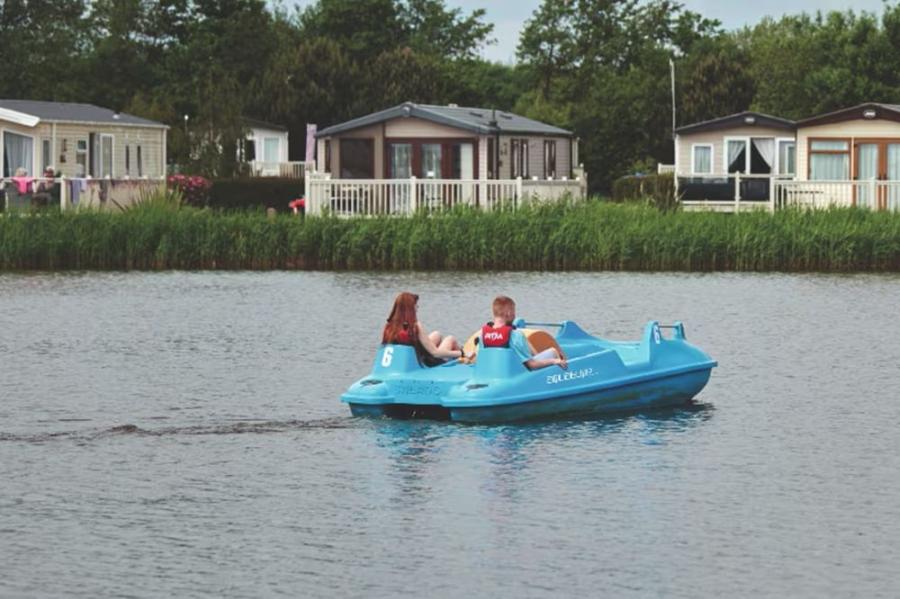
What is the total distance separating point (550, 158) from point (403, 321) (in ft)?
172

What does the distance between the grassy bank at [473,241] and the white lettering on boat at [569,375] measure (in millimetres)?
23896

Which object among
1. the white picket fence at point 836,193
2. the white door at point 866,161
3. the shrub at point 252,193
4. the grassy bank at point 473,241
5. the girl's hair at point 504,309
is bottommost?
the girl's hair at point 504,309

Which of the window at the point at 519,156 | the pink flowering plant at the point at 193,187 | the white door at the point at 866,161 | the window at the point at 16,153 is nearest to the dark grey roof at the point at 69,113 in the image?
the window at the point at 16,153

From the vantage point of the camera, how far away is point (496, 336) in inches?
810

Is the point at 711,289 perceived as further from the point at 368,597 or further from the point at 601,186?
the point at 601,186

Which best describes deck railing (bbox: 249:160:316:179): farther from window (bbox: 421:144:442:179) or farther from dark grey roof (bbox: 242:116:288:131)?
window (bbox: 421:144:442:179)

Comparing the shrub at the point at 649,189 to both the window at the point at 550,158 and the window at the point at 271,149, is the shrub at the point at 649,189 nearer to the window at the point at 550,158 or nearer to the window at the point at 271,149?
the window at the point at 550,158

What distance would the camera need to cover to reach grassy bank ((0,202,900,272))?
45.2m

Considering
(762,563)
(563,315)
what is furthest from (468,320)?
(762,563)

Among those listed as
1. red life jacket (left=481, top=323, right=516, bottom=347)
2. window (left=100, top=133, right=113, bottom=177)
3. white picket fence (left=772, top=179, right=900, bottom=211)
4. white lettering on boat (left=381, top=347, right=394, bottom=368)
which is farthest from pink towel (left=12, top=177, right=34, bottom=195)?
red life jacket (left=481, top=323, right=516, bottom=347)

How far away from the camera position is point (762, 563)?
14664mm

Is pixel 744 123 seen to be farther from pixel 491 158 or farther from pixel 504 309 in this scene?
pixel 504 309

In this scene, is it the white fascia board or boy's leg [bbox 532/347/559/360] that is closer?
boy's leg [bbox 532/347/559/360]

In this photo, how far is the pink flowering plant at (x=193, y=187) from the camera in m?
63.7
